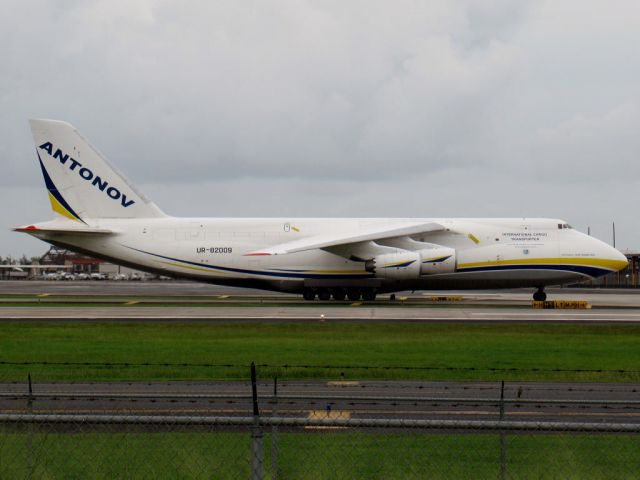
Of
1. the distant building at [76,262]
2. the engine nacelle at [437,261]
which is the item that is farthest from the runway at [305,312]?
the distant building at [76,262]

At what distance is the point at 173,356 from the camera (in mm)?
23391

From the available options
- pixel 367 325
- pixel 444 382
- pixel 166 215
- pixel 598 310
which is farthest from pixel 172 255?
pixel 444 382

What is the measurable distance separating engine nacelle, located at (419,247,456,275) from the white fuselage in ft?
2.35

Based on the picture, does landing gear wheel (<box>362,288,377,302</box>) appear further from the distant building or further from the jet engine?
the distant building

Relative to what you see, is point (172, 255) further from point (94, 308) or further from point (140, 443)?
point (140, 443)

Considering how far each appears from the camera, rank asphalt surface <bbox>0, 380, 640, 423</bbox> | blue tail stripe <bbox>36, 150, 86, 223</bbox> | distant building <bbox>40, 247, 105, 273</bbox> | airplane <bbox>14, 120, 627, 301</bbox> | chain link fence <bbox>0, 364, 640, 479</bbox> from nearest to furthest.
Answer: chain link fence <bbox>0, 364, 640, 479</bbox> → asphalt surface <bbox>0, 380, 640, 423</bbox> → airplane <bbox>14, 120, 627, 301</bbox> → blue tail stripe <bbox>36, 150, 86, 223</bbox> → distant building <bbox>40, 247, 105, 273</bbox>

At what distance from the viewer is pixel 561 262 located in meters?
47.6

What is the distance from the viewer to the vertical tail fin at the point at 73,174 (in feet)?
156

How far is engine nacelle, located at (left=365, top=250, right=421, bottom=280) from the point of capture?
1781 inches

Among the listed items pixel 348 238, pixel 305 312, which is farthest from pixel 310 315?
pixel 348 238

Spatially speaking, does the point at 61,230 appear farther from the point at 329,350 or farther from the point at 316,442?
the point at 316,442

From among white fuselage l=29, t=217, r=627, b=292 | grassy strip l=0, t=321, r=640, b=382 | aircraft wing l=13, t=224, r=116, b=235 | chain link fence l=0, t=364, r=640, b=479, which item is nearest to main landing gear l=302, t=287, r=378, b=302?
white fuselage l=29, t=217, r=627, b=292

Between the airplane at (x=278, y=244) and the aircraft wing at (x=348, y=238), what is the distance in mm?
106

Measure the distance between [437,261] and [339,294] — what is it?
5.92 m
